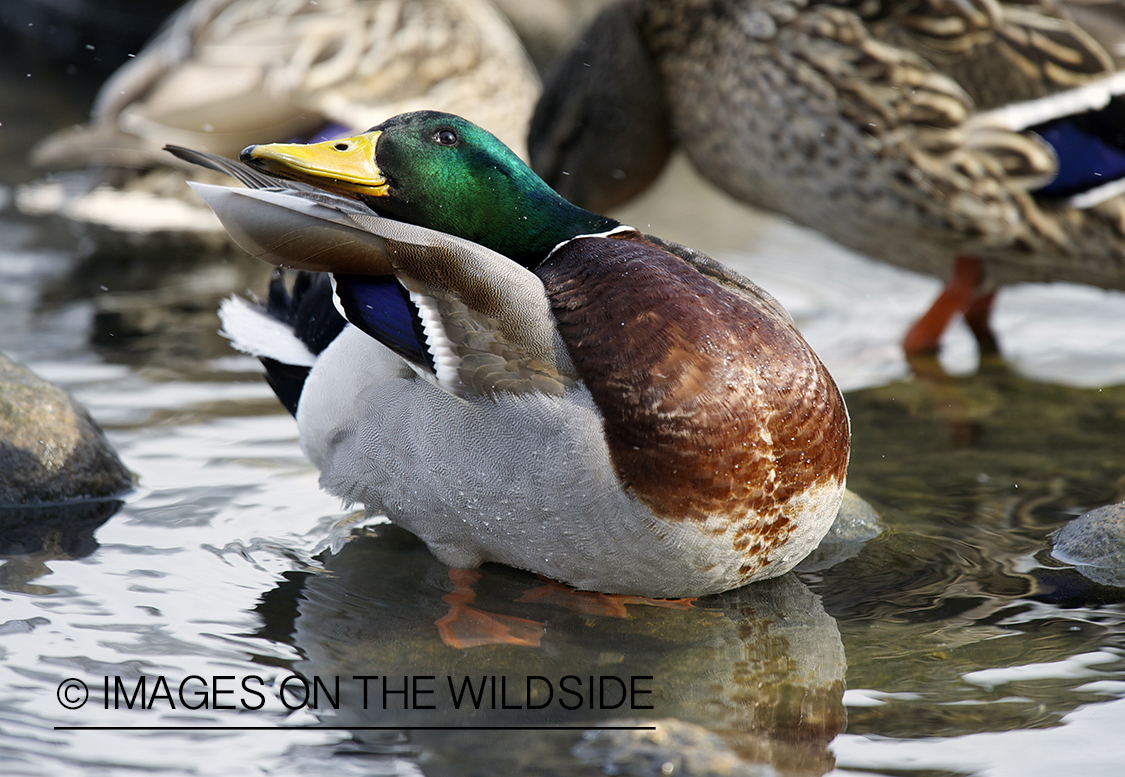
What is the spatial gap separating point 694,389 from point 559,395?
261mm

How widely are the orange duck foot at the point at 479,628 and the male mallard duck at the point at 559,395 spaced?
11cm

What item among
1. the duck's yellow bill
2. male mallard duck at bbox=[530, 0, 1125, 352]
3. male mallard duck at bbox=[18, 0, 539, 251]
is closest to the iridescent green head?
the duck's yellow bill

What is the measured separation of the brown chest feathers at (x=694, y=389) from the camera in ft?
8.33

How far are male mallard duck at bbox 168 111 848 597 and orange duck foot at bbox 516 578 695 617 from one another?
10 centimetres

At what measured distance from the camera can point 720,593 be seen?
9.73 feet

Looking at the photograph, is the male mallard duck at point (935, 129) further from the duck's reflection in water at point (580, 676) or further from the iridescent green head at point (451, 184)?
the duck's reflection in water at point (580, 676)

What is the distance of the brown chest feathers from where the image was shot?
8.33 ft

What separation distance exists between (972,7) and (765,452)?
2.50 metres

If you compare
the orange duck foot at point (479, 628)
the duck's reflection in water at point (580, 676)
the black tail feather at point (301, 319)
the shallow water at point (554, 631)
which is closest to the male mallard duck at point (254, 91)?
the shallow water at point (554, 631)

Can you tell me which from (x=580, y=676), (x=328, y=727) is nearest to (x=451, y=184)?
(x=580, y=676)

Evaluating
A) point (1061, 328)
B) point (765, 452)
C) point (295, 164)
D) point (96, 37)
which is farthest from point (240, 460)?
point (96, 37)

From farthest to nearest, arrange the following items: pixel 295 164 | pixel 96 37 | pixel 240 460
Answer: pixel 96 37 → pixel 240 460 → pixel 295 164

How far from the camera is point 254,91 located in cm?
533

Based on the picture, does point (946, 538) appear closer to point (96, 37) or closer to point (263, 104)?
point (263, 104)
